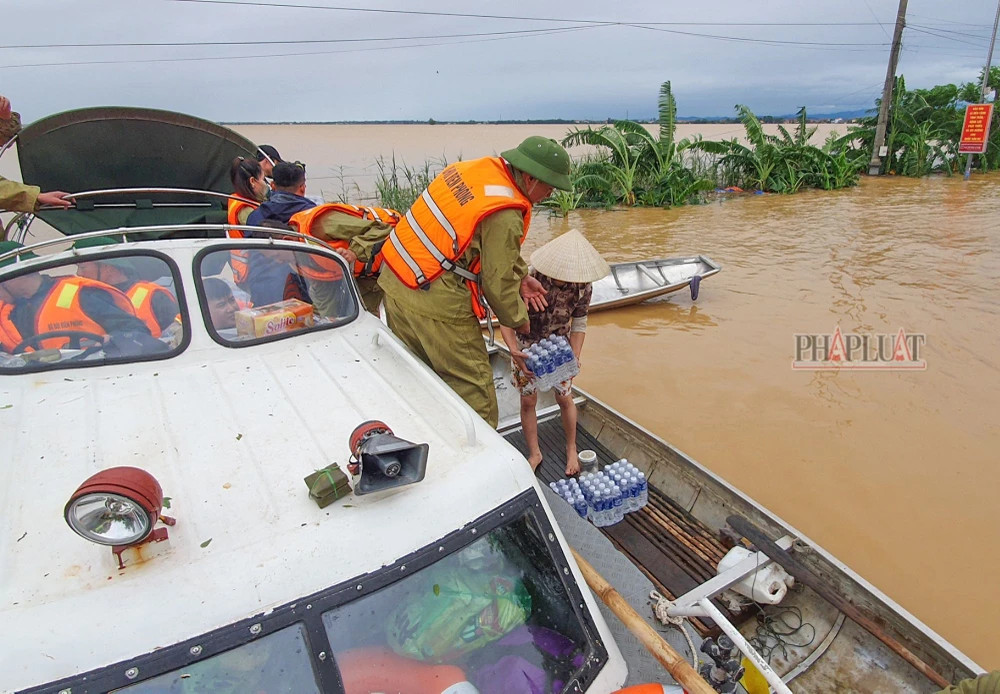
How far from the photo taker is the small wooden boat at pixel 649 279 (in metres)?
8.53

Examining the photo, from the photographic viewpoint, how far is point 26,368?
244 centimetres

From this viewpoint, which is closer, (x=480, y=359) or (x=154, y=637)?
(x=154, y=637)

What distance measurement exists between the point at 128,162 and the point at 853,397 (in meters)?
7.59

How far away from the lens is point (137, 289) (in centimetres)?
270

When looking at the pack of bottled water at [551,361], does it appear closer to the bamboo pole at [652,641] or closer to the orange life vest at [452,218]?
the orange life vest at [452,218]

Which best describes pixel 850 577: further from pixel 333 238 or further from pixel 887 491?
pixel 333 238

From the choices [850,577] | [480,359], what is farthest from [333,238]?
[850,577]

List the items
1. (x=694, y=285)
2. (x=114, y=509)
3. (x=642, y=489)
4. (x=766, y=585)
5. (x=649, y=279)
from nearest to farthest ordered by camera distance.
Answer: (x=114, y=509) < (x=766, y=585) < (x=642, y=489) < (x=694, y=285) < (x=649, y=279)

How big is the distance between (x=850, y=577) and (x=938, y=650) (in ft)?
1.37

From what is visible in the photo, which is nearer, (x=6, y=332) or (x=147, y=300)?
(x=6, y=332)

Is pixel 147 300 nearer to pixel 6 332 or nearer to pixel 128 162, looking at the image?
pixel 6 332

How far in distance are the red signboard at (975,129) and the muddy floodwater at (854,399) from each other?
1074cm

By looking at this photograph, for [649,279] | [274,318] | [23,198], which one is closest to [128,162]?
[23,198]

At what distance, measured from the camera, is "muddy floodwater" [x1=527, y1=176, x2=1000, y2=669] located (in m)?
4.02
